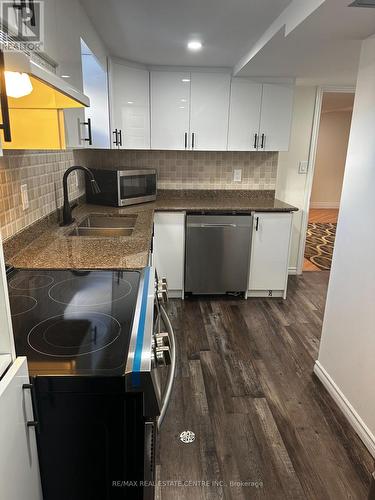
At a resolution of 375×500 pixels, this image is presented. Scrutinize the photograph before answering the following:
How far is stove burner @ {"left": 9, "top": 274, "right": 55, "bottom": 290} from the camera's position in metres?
1.33

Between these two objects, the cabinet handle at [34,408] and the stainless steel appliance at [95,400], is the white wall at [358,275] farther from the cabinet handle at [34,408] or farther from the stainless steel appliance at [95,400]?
the cabinet handle at [34,408]

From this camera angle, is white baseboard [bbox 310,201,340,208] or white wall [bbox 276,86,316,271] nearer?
white wall [bbox 276,86,316,271]

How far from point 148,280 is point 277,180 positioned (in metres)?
2.90

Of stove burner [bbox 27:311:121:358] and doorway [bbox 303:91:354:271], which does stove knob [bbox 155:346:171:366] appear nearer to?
stove burner [bbox 27:311:121:358]

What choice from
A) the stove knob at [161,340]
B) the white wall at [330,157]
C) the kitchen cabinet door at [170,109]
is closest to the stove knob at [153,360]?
the stove knob at [161,340]

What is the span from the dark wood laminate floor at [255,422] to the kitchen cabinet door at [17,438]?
2.83 feet

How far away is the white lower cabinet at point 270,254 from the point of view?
3236 mm

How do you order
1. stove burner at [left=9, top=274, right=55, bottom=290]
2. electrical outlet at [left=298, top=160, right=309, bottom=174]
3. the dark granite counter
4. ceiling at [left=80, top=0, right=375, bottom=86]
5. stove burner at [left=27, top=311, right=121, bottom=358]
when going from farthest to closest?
1. electrical outlet at [left=298, top=160, right=309, bottom=174]
2. the dark granite counter
3. ceiling at [left=80, top=0, right=375, bottom=86]
4. stove burner at [left=9, top=274, right=55, bottom=290]
5. stove burner at [left=27, top=311, right=121, bottom=358]

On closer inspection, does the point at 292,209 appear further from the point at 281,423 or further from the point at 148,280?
the point at 148,280

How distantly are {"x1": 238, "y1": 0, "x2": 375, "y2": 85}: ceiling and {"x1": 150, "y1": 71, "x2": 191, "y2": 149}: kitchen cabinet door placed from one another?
1.81 ft

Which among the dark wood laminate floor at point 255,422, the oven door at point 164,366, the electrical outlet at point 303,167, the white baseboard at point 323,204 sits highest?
the electrical outlet at point 303,167

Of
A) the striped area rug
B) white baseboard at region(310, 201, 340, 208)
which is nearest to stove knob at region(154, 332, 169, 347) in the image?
the striped area rug

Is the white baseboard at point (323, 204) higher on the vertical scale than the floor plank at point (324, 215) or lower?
higher

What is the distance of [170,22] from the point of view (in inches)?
82.1
